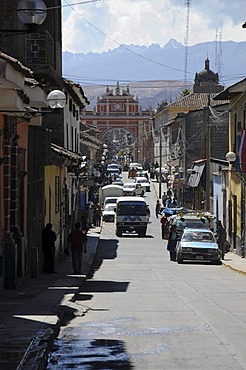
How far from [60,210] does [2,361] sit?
2766cm

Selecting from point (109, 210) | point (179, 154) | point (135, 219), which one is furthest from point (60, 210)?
point (179, 154)

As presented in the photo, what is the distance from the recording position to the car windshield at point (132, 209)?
59.8 meters

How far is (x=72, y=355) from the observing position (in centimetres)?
1262

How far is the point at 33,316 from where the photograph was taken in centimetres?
1628

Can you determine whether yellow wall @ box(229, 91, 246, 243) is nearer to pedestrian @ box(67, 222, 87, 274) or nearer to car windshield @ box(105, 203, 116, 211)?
pedestrian @ box(67, 222, 87, 274)

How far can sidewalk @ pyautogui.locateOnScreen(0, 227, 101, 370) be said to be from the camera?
11.9 m

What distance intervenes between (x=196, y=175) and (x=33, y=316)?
171ft

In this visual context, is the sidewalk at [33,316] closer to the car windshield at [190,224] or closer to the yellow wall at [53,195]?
the yellow wall at [53,195]

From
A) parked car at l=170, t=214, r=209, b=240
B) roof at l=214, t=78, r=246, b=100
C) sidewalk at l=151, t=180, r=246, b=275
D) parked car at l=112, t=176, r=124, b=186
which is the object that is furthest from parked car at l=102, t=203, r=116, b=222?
parked car at l=112, t=176, r=124, b=186

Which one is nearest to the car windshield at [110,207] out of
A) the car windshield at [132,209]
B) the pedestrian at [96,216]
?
the pedestrian at [96,216]

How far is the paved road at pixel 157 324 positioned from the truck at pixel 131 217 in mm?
28494

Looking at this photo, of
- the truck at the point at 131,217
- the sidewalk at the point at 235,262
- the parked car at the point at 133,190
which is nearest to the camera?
the sidewalk at the point at 235,262

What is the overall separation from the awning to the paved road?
3455cm

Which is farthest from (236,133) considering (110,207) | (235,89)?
(110,207)
